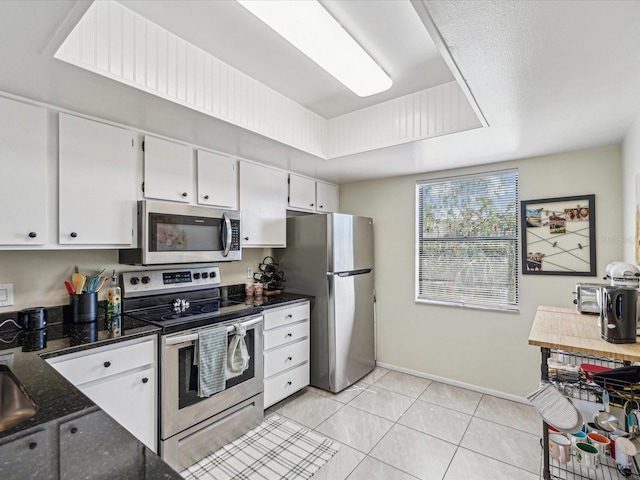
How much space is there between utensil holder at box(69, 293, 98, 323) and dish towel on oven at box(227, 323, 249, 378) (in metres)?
0.86

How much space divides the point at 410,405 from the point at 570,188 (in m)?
2.23

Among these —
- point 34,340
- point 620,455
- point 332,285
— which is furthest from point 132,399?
point 620,455

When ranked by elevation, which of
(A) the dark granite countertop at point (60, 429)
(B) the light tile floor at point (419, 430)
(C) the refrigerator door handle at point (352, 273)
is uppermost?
(C) the refrigerator door handle at point (352, 273)

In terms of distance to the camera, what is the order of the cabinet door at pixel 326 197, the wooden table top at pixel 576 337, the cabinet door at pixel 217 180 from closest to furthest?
the wooden table top at pixel 576 337
the cabinet door at pixel 217 180
the cabinet door at pixel 326 197

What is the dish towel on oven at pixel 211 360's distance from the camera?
6.70 ft

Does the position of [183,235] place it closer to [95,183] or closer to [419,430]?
[95,183]

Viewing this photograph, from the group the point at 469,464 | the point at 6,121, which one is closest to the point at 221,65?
the point at 6,121

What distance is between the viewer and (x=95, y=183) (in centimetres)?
193

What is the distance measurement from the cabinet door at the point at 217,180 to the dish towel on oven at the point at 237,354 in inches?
Answer: 39.0

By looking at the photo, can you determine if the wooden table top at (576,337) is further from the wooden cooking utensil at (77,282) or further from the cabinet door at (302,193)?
the wooden cooking utensil at (77,282)

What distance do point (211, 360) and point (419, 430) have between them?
1.60m

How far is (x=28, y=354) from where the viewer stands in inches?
57.0

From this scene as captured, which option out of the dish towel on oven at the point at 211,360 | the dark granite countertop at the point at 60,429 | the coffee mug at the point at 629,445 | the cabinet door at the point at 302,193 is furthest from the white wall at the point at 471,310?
the dark granite countertop at the point at 60,429

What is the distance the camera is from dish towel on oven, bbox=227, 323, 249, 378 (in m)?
2.21
